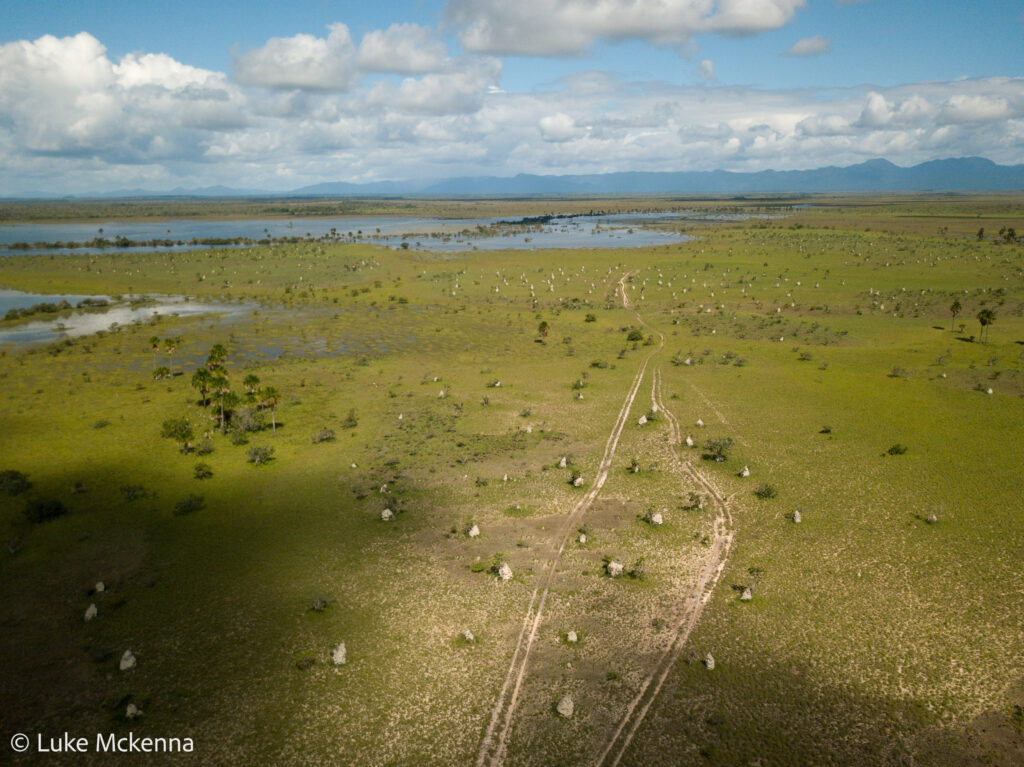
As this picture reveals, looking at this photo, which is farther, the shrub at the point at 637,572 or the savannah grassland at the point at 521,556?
the shrub at the point at 637,572

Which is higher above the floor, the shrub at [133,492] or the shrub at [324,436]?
the shrub at [324,436]

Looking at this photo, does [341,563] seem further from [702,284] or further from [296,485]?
[702,284]

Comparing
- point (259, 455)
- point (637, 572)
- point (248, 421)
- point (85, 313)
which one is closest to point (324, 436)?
point (259, 455)

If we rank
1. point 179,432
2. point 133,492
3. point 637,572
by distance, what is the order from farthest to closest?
point 179,432
point 133,492
point 637,572

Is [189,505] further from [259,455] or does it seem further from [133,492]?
[259,455]

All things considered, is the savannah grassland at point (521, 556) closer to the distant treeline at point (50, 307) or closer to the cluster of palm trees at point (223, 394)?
the cluster of palm trees at point (223, 394)

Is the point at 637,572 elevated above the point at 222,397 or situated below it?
below

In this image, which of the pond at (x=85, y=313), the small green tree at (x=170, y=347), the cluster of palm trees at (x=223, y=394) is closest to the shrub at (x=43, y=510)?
the cluster of palm trees at (x=223, y=394)
